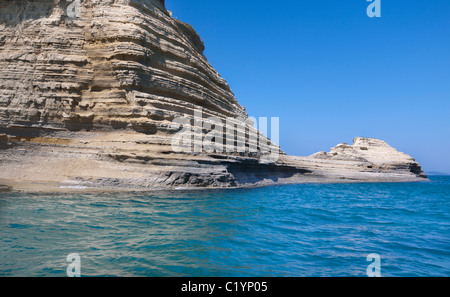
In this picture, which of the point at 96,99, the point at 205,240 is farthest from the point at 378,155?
the point at 205,240

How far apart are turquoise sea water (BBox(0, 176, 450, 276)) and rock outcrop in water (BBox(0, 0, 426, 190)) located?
464cm

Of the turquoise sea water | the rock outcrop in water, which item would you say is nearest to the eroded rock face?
Result: the rock outcrop in water

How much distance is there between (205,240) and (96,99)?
15.3 m

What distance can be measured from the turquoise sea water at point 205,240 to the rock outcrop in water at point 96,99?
15.2 ft

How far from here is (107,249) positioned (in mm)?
6434

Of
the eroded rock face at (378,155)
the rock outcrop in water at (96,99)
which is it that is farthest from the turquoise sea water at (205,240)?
the eroded rock face at (378,155)

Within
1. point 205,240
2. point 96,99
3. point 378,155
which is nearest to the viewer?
point 205,240

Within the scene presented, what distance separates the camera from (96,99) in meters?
19.3

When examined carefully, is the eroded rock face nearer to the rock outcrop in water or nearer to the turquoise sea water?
the rock outcrop in water

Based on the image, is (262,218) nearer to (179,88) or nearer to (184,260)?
(184,260)

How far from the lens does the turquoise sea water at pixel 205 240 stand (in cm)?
569

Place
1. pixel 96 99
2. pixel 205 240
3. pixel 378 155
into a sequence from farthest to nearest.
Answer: pixel 378 155, pixel 96 99, pixel 205 240

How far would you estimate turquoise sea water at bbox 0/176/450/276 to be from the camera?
18.7ft

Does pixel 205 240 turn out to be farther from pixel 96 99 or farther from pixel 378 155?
pixel 378 155
